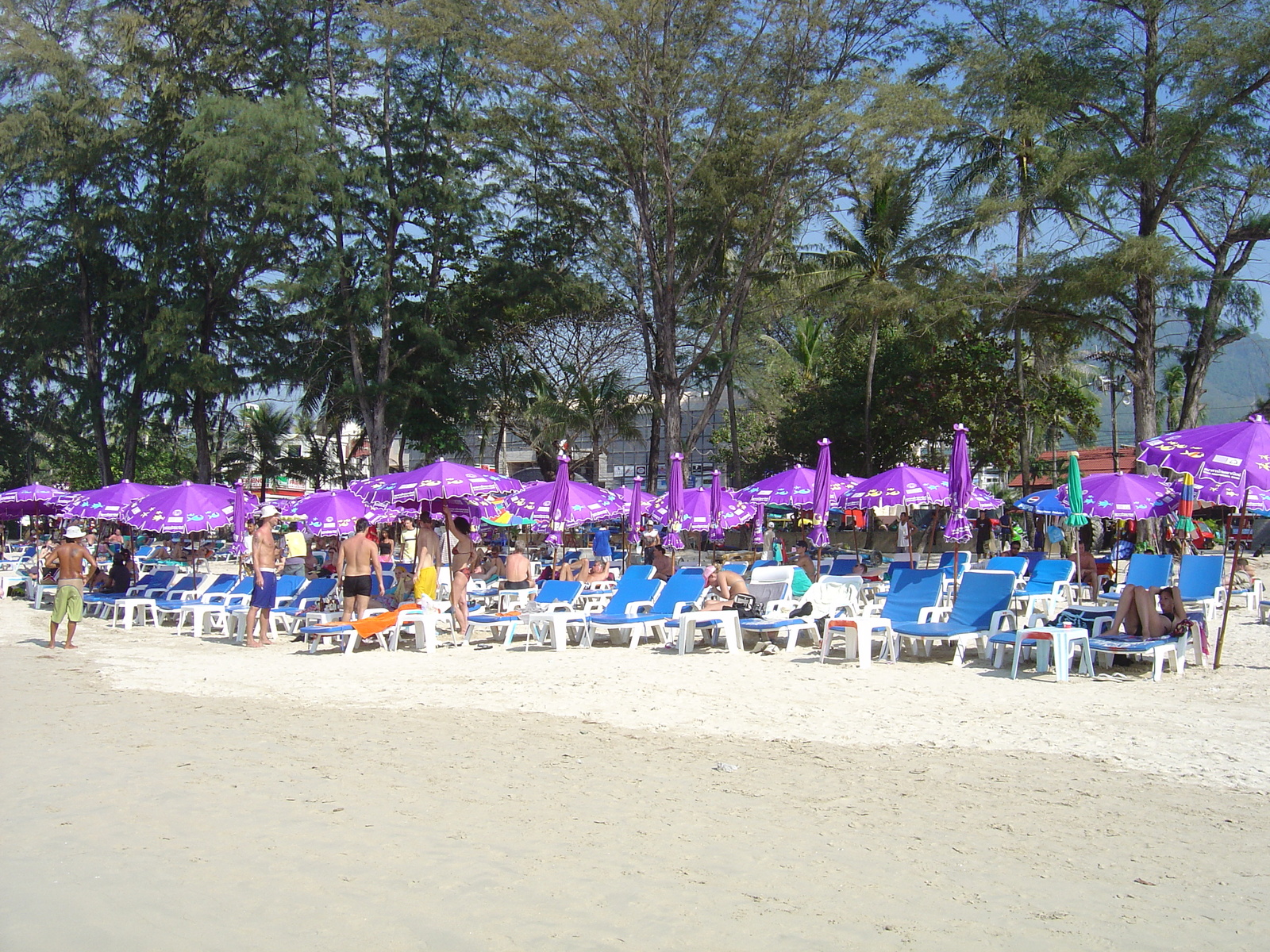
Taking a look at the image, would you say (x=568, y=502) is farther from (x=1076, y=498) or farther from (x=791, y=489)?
(x=1076, y=498)

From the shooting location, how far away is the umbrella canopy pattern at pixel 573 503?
53.5 feet

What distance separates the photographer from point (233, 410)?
33.2 meters

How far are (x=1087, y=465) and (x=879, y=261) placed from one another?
25.6m

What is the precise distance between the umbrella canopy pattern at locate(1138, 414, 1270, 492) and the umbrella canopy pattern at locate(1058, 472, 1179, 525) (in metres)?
4.74

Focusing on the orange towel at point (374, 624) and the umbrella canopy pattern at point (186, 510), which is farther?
the umbrella canopy pattern at point (186, 510)

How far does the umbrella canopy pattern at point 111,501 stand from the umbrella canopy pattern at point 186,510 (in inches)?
38.9

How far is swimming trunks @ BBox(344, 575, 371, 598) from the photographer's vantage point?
39.2ft

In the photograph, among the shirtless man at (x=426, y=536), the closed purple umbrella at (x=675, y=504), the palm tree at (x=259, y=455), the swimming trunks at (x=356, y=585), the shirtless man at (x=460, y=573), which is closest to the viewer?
the swimming trunks at (x=356, y=585)

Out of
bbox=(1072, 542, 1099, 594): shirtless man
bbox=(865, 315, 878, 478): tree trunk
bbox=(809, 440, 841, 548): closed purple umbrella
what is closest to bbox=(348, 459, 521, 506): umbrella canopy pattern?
bbox=(809, 440, 841, 548): closed purple umbrella

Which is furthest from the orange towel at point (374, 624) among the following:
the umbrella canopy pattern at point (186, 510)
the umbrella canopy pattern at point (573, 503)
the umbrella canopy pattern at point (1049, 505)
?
the umbrella canopy pattern at point (1049, 505)

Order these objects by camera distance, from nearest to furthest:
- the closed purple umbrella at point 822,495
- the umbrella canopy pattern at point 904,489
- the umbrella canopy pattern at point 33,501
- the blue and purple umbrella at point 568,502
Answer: the closed purple umbrella at point 822,495, the umbrella canopy pattern at point 904,489, the blue and purple umbrella at point 568,502, the umbrella canopy pattern at point 33,501

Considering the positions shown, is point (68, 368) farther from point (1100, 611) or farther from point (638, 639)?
point (1100, 611)

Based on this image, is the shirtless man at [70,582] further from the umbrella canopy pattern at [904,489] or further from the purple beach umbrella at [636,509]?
the umbrella canopy pattern at [904,489]

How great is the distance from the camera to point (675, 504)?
15734 millimetres
